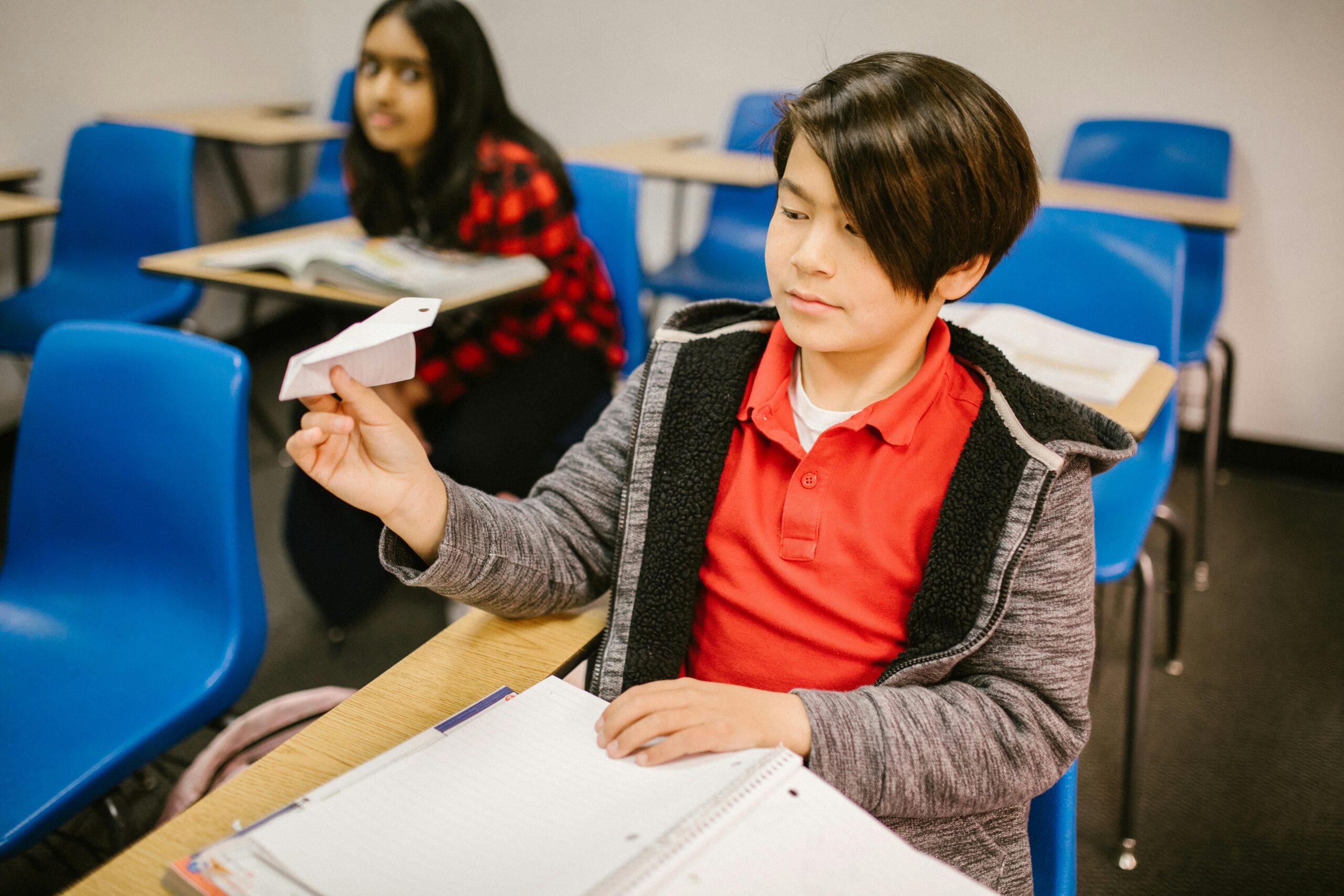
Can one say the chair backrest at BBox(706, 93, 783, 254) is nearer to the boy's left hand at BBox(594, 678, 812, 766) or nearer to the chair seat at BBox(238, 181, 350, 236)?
the chair seat at BBox(238, 181, 350, 236)

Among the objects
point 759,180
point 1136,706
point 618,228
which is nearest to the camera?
point 1136,706

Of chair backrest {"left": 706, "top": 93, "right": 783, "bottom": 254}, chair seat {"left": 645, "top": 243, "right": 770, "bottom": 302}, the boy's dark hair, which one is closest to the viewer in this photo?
the boy's dark hair

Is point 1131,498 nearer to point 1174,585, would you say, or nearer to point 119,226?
point 1174,585

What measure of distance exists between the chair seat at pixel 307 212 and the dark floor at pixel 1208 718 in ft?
3.61

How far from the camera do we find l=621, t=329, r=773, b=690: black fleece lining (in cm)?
85

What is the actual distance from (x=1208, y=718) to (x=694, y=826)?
1748 millimetres

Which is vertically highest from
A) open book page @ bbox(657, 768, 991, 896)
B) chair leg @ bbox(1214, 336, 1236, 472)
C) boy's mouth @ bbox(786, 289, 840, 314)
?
boy's mouth @ bbox(786, 289, 840, 314)

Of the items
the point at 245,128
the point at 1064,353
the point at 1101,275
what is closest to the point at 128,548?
the point at 1064,353

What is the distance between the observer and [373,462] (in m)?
0.75

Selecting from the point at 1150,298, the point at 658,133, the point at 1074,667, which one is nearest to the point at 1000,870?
the point at 1074,667

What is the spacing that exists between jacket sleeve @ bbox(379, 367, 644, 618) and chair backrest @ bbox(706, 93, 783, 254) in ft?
6.82

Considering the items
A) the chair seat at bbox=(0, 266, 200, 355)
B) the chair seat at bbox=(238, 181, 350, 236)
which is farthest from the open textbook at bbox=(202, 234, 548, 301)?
the chair seat at bbox=(238, 181, 350, 236)

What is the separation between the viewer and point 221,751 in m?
1.12

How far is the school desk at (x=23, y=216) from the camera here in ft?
7.29
